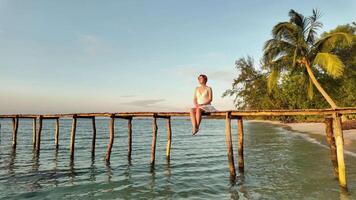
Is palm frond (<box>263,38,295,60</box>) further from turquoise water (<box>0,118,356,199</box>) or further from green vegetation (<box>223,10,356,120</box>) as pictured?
turquoise water (<box>0,118,356,199</box>)

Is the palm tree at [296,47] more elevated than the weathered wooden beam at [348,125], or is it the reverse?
the palm tree at [296,47]

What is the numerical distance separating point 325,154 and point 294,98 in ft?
121

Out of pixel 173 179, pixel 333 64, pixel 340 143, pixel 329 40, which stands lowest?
pixel 173 179

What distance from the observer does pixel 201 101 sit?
11.8 meters

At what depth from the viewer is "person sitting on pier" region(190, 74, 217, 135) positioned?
1154 centimetres

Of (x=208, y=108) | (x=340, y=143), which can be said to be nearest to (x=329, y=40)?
(x=340, y=143)

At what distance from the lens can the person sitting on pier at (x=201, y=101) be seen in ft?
37.9

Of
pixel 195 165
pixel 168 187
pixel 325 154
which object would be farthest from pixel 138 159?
pixel 325 154

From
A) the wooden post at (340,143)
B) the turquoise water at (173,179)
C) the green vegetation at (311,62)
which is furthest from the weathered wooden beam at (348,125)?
the wooden post at (340,143)

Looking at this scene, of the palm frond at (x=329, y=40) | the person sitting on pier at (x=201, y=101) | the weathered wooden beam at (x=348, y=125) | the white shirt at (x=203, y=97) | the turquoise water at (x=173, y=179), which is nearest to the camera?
the turquoise water at (x=173, y=179)

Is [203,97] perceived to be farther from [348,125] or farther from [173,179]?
[348,125]

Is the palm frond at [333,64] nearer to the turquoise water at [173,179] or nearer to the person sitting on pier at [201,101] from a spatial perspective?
the turquoise water at [173,179]

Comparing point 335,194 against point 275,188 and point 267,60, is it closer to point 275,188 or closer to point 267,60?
point 275,188

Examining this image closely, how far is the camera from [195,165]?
1689 cm
